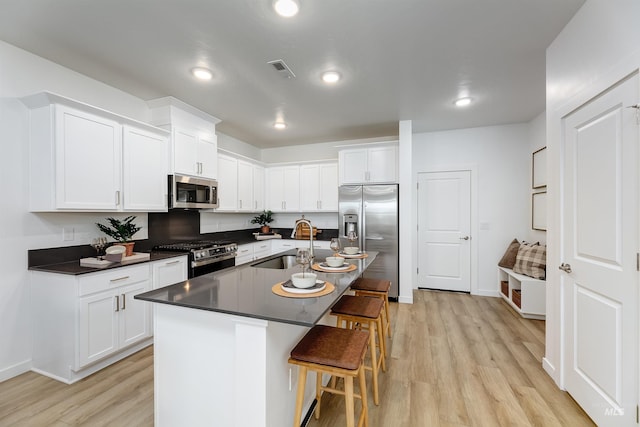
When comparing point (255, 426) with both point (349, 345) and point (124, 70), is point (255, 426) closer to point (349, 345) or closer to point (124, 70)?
point (349, 345)

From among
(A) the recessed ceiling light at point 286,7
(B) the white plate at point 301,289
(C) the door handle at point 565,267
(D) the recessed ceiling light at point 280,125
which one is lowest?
(B) the white plate at point 301,289

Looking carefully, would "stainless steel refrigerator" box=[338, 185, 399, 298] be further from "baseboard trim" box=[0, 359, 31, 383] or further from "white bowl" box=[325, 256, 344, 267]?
"baseboard trim" box=[0, 359, 31, 383]

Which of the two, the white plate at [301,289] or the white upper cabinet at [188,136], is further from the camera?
the white upper cabinet at [188,136]

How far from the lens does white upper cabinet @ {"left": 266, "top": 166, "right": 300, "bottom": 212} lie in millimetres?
5027

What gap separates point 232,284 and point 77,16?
213 centimetres

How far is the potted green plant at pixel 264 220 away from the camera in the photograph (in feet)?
A: 17.2

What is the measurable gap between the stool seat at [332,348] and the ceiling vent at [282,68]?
2205 millimetres

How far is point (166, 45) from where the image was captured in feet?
7.09

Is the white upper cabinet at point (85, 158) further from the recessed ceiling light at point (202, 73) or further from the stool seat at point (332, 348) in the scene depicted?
the stool seat at point (332, 348)

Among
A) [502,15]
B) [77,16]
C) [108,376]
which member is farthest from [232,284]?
[502,15]

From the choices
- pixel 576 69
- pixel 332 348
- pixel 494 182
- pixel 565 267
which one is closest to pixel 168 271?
pixel 332 348

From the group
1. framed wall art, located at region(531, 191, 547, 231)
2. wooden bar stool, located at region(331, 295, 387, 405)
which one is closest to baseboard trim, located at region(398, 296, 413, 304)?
wooden bar stool, located at region(331, 295, 387, 405)

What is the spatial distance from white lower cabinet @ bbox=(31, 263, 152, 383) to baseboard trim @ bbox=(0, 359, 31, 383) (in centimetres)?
4

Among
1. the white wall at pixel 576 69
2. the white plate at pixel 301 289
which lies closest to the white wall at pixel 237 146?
the white plate at pixel 301 289
